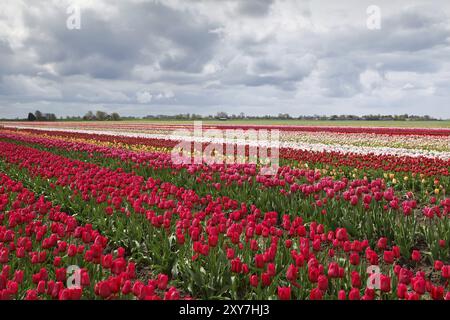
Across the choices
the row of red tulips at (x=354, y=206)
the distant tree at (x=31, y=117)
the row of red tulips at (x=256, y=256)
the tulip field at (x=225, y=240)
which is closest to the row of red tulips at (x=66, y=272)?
the tulip field at (x=225, y=240)

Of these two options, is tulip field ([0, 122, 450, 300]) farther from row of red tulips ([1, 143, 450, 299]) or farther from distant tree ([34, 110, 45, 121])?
distant tree ([34, 110, 45, 121])

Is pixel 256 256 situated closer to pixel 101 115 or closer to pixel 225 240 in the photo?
pixel 225 240

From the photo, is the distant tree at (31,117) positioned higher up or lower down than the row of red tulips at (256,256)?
higher up

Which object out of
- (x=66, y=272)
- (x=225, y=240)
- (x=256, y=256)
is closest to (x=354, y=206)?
(x=225, y=240)

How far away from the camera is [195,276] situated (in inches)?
167

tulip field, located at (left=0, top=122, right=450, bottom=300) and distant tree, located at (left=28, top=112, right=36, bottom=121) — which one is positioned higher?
distant tree, located at (left=28, top=112, right=36, bottom=121)

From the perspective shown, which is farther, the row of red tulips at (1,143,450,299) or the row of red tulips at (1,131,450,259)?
the row of red tulips at (1,131,450,259)

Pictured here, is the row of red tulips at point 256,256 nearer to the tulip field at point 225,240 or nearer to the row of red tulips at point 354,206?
the tulip field at point 225,240

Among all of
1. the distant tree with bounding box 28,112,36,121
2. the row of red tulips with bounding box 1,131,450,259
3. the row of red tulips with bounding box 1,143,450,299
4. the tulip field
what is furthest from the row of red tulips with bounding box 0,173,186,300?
the distant tree with bounding box 28,112,36,121

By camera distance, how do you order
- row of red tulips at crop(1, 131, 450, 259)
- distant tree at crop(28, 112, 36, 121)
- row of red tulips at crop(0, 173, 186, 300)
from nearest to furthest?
row of red tulips at crop(0, 173, 186, 300), row of red tulips at crop(1, 131, 450, 259), distant tree at crop(28, 112, 36, 121)

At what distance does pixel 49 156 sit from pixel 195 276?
30.7 ft
